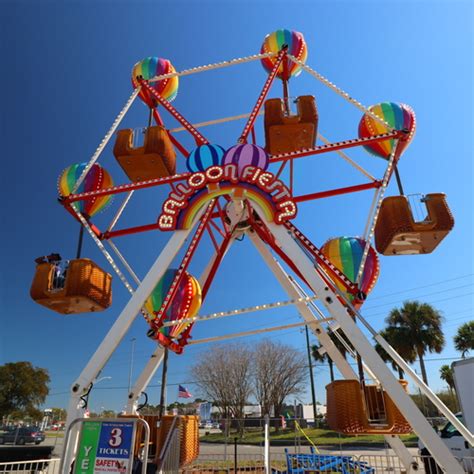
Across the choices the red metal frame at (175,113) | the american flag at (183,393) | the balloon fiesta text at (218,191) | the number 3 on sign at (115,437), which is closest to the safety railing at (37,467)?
the number 3 on sign at (115,437)

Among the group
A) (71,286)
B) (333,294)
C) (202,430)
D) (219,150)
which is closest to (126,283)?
(71,286)

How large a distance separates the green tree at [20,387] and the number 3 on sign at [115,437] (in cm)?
5216

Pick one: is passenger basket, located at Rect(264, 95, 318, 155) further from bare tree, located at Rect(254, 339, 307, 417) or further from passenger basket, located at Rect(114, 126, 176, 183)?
bare tree, located at Rect(254, 339, 307, 417)


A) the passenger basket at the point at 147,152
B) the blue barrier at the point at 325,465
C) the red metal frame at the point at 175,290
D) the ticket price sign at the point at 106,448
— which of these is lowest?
the blue barrier at the point at 325,465

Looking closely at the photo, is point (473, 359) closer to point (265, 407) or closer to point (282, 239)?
point (282, 239)

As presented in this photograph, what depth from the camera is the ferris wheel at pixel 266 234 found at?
6.26 metres

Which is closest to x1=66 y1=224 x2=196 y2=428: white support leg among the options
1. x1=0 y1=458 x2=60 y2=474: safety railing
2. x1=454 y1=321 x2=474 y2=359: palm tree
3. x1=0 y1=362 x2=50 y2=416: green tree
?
x1=0 y1=458 x2=60 y2=474: safety railing

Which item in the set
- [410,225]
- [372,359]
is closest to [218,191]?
[410,225]

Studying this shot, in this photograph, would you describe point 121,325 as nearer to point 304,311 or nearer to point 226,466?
point 304,311

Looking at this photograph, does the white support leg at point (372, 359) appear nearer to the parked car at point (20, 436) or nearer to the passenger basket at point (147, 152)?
the passenger basket at point (147, 152)

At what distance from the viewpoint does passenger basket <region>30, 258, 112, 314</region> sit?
7.52 metres

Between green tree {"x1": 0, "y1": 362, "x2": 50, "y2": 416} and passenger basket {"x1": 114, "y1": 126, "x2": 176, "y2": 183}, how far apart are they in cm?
5028

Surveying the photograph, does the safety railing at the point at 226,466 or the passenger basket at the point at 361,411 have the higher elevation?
the passenger basket at the point at 361,411

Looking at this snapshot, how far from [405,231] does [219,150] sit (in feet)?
Answer: 13.2
